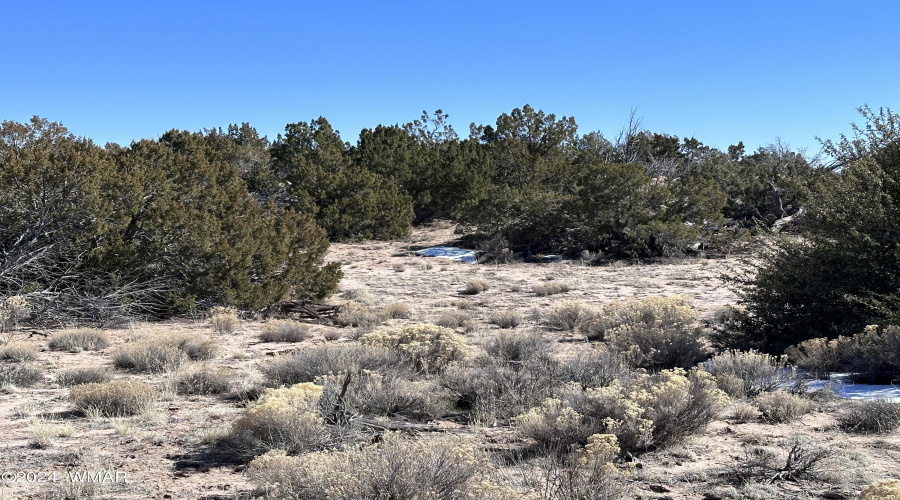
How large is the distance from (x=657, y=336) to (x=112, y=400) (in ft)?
20.7

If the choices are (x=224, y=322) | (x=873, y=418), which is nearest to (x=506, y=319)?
(x=224, y=322)

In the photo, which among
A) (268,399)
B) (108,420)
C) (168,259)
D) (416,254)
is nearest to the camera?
(268,399)

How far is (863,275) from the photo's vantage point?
9.49 metres

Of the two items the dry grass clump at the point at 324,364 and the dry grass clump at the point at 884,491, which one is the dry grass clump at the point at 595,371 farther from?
the dry grass clump at the point at 884,491

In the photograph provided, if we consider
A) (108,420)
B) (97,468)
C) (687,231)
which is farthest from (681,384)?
(687,231)

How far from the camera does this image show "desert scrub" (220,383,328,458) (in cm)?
528

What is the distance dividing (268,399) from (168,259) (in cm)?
889

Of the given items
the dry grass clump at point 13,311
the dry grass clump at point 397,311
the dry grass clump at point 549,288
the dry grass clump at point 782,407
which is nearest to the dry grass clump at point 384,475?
the dry grass clump at point 782,407

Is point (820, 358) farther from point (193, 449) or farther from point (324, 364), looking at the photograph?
point (193, 449)

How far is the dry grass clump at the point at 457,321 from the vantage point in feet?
40.3

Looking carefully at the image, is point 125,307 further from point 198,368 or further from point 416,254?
point 416,254

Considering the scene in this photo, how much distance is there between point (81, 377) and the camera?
8000 mm

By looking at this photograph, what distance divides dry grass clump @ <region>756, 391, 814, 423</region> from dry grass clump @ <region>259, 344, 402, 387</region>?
3.71m

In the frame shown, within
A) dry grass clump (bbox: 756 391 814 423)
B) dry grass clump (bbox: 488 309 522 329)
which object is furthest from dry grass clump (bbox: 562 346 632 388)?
dry grass clump (bbox: 488 309 522 329)
